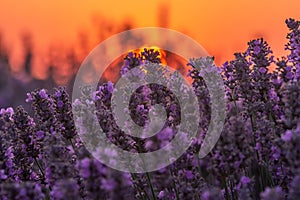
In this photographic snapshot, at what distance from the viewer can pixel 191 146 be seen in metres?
3.42

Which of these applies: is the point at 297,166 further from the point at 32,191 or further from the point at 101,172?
the point at 32,191

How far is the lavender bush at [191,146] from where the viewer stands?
286cm

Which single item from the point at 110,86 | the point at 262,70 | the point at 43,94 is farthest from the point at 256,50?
the point at 43,94

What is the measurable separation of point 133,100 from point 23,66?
1521 centimetres

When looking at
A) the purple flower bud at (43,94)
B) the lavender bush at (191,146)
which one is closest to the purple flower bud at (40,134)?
the lavender bush at (191,146)

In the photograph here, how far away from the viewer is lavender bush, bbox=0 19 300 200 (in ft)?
9.38

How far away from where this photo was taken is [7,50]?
18297 mm

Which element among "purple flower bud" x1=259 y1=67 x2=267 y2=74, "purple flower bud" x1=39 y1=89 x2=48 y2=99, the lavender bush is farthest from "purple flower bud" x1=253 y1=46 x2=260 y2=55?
"purple flower bud" x1=39 y1=89 x2=48 y2=99

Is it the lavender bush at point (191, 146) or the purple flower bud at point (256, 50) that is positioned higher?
the purple flower bud at point (256, 50)

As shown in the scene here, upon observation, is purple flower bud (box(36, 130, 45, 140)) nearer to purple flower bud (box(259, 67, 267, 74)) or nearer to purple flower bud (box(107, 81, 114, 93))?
purple flower bud (box(107, 81, 114, 93))

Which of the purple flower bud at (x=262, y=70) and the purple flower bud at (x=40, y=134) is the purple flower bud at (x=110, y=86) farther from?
the purple flower bud at (x=262, y=70)

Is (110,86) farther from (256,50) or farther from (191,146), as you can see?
(256,50)

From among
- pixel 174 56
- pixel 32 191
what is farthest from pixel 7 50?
pixel 32 191

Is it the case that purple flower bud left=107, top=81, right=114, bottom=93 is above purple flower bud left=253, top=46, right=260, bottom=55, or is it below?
below
